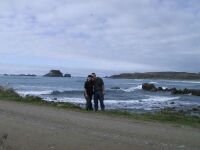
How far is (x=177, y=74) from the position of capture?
561 ft

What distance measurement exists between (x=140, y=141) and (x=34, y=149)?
2495mm

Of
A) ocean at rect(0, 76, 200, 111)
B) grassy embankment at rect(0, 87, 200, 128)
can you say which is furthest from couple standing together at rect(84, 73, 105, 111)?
ocean at rect(0, 76, 200, 111)

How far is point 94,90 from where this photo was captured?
1861 centimetres

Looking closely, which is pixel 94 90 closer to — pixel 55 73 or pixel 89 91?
pixel 89 91

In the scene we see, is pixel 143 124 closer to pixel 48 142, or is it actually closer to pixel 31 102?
pixel 48 142

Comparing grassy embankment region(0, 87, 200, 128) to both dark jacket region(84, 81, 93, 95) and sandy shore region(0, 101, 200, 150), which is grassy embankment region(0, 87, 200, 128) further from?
sandy shore region(0, 101, 200, 150)

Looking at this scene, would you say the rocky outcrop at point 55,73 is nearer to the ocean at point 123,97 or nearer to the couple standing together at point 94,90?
the ocean at point 123,97

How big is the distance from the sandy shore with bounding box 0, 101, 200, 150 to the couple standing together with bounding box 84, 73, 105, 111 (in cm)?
345

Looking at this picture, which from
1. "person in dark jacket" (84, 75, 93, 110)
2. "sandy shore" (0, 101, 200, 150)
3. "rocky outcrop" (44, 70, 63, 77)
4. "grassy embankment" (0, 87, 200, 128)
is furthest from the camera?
"rocky outcrop" (44, 70, 63, 77)

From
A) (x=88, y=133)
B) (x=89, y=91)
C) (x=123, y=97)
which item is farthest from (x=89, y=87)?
(x=123, y=97)

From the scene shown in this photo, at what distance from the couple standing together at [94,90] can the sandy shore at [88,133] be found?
3445mm

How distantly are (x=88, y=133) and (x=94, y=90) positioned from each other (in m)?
7.58

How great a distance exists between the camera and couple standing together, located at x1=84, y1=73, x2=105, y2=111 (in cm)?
1841

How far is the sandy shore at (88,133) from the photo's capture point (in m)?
9.54
